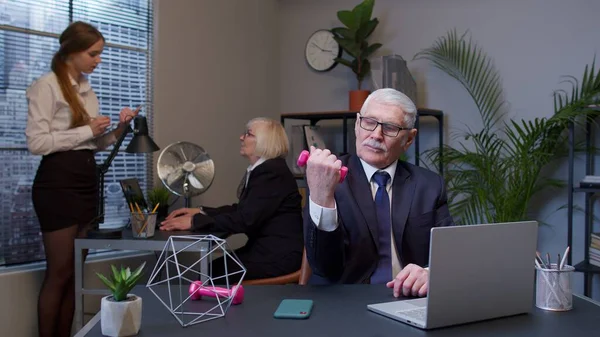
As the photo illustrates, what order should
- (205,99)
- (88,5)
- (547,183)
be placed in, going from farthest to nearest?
1. (205,99)
2. (547,183)
3. (88,5)

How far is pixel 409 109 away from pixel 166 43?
2.44 meters

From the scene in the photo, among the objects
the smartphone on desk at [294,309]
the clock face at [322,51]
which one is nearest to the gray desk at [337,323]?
the smartphone on desk at [294,309]

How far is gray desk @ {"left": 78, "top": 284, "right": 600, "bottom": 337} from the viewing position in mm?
1278

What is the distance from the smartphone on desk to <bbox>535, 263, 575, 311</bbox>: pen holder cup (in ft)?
1.78

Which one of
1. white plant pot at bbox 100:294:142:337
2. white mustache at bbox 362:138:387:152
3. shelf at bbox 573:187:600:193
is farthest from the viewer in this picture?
shelf at bbox 573:187:600:193

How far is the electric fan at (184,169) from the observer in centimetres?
363

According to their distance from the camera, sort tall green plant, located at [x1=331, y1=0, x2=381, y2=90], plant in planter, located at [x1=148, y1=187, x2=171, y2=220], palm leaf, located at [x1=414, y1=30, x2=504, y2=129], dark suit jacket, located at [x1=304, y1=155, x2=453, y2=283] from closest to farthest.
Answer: dark suit jacket, located at [x1=304, y1=155, x2=453, y2=283] → plant in planter, located at [x1=148, y1=187, x2=171, y2=220] → palm leaf, located at [x1=414, y1=30, x2=504, y2=129] → tall green plant, located at [x1=331, y1=0, x2=381, y2=90]

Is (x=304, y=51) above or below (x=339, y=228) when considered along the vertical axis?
above

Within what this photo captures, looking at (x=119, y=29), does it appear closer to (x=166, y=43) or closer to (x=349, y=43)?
(x=166, y=43)

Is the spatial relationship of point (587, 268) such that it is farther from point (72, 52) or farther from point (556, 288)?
point (72, 52)

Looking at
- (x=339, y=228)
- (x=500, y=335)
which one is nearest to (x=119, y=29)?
(x=339, y=228)

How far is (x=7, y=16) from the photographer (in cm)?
325

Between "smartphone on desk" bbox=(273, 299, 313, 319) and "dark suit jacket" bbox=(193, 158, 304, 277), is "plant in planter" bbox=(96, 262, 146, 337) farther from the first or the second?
"dark suit jacket" bbox=(193, 158, 304, 277)

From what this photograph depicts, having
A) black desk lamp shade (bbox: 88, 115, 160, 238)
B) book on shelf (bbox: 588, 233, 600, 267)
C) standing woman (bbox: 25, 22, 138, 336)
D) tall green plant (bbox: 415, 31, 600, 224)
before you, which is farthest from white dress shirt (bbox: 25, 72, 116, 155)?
book on shelf (bbox: 588, 233, 600, 267)
